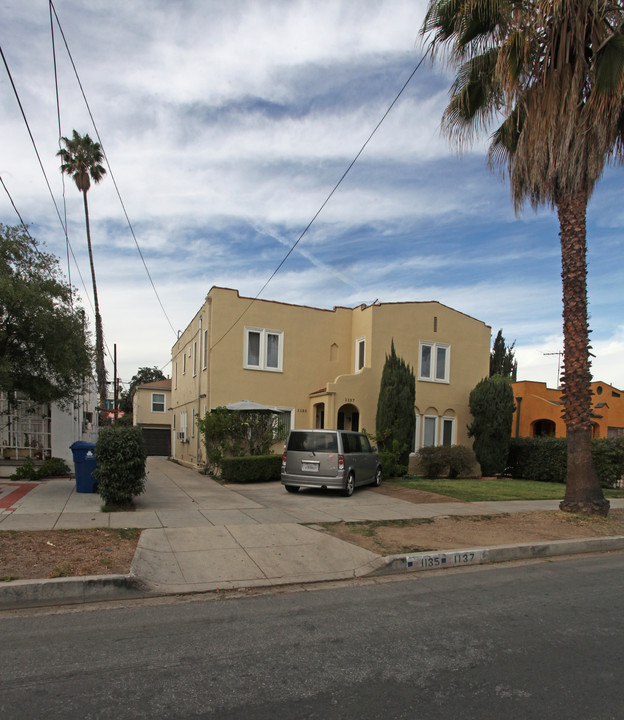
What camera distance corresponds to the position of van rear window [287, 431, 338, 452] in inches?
529

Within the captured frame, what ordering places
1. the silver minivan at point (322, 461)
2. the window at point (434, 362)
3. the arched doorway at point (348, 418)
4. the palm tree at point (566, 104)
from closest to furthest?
the palm tree at point (566, 104), the silver minivan at point (322, 461), the arched doorway at point (348, 418), the window at point (434, 362)

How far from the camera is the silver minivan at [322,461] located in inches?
521

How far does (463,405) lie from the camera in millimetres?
21938

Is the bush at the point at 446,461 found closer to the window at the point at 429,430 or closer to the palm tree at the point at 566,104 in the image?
the window at the point at 429,430

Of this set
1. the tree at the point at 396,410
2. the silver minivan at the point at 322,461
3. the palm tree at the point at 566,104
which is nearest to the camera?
the palm tree at the point at 566,104

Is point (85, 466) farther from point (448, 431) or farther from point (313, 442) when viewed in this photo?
point (448, 431)

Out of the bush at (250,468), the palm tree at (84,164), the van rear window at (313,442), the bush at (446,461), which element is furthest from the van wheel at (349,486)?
the palm tree at (84,164)

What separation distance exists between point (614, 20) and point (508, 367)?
122 ft

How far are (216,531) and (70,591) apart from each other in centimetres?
311

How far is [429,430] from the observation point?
2122cm

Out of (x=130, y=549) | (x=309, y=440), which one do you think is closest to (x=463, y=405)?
(x=309, y=440)

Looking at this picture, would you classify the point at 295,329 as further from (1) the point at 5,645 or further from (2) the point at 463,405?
(1) the point at 5,645

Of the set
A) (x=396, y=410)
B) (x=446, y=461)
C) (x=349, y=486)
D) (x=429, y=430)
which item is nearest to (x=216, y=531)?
(x=349, y=486)

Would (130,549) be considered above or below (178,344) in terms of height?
below
